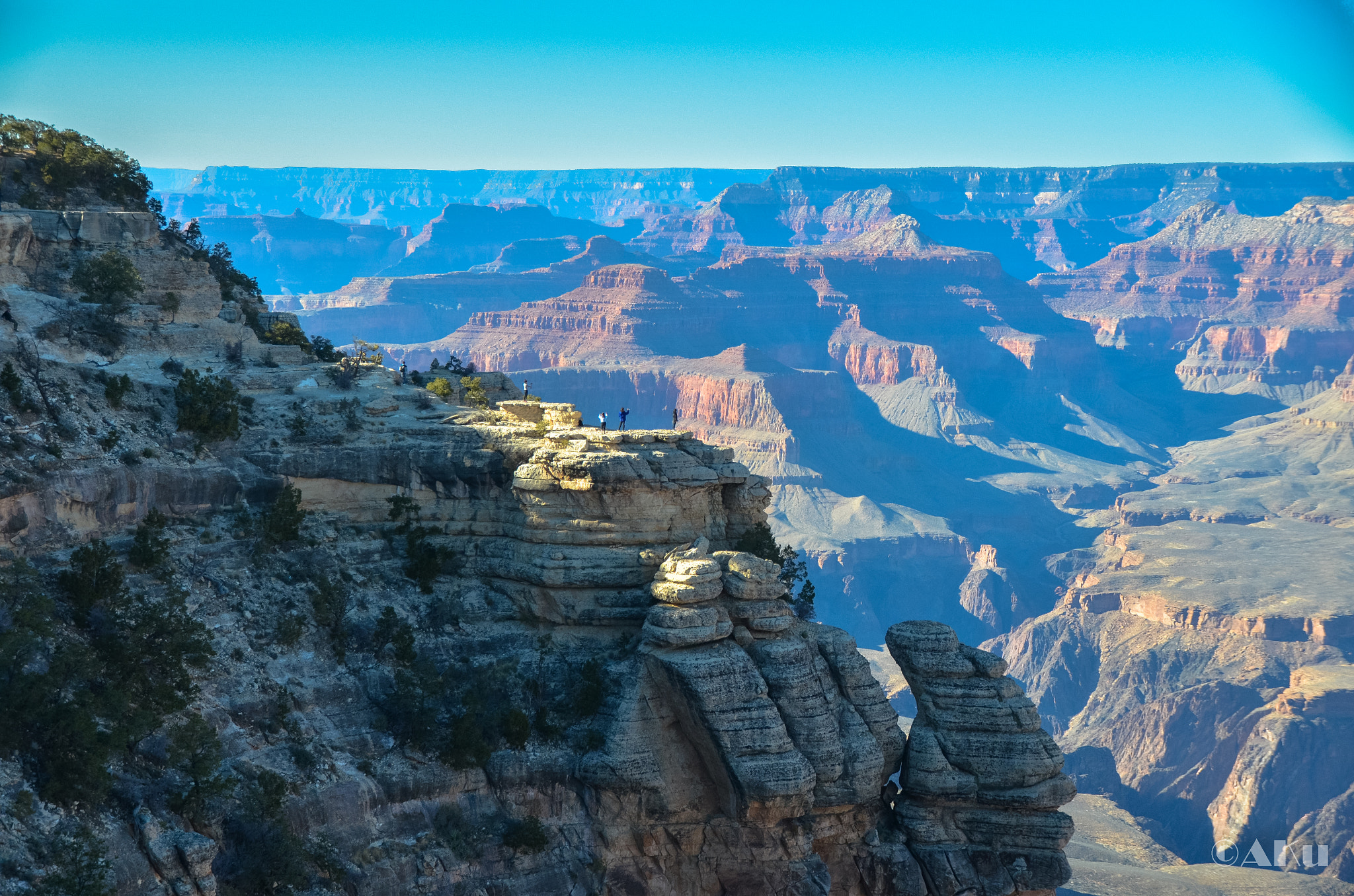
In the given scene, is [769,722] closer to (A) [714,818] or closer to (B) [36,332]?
(A) [714,818]

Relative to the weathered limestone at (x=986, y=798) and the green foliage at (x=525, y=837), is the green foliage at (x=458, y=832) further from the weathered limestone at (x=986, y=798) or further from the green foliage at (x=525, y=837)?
the weathered limestone at (x=986, y=798)

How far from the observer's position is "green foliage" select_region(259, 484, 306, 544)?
45281 millimetres

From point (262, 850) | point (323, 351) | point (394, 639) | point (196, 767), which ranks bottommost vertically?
point (262, 850)

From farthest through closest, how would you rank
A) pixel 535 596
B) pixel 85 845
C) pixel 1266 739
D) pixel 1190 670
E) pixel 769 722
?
pixel 1190 670, pixel 1266 739, pixel 535 596, pixel 769 722, pixel 85 845

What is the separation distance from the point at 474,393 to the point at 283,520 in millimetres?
13731

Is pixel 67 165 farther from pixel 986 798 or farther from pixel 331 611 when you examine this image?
pixel 986 798

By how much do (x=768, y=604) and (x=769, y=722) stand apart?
425 cm

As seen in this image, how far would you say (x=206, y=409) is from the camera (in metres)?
45.7

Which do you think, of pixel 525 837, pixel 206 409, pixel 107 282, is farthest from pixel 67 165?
pixel 525 837

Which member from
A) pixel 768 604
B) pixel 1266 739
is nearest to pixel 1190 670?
pixel 1266 739

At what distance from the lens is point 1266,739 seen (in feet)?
424

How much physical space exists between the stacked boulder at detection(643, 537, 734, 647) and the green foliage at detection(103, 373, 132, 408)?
18.7 meters

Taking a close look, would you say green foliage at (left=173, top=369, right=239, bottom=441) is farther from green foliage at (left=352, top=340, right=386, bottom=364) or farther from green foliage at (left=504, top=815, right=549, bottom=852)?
green foliage at (left=504, top=815, right=549, bottom=852)

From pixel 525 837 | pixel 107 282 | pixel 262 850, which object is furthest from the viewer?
pixel 107 282
